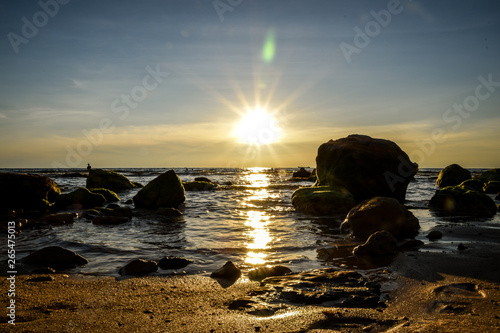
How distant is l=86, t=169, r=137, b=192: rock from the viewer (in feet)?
80.3

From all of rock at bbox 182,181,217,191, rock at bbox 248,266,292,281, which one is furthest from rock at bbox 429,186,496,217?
rock at bbox 182,181,217,191

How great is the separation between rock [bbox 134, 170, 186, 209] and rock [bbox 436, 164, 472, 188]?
24381mm

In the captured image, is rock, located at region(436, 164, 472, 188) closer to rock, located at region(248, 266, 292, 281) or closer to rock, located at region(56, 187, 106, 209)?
rock, located at region(56, 187, 106, 209)

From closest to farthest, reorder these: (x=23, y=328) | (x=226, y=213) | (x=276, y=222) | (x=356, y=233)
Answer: (x=23, y=328)
(x=356, y=233)
(x=276, y=222)
(x=226, y=213)

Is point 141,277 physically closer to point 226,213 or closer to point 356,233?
point 356,233

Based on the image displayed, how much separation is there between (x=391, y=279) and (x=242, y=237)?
14.9ft

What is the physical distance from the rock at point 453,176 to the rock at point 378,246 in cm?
2584

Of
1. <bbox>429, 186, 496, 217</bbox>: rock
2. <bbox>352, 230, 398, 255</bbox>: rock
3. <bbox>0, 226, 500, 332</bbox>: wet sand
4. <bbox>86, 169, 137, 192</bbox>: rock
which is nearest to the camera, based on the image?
<bbox>0, 226, 500, 332</bbox>: wet sand

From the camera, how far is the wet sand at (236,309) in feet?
11.0

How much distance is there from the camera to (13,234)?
28.8ft

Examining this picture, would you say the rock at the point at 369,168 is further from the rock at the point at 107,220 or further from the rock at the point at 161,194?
the rock at the point at 107,220

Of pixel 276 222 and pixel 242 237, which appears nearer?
pixel 242 237

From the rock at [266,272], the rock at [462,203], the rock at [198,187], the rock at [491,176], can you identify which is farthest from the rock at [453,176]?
the rock at [266,272]

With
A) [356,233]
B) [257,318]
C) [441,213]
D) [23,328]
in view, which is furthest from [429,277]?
[441,213]
